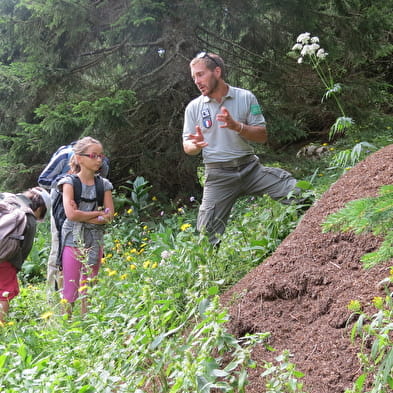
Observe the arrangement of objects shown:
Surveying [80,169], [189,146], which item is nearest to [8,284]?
[80,169]

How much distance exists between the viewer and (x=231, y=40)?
7.79 meters

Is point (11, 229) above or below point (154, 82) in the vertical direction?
below

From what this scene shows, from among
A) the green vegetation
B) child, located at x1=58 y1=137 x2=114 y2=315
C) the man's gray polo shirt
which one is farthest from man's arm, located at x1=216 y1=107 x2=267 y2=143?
the green vegetation

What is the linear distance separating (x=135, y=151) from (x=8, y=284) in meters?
4.54

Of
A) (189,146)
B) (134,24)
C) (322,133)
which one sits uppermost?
(134,24)

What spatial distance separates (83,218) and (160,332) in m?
1.76

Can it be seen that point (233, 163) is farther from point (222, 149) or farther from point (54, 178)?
point (54, 178)

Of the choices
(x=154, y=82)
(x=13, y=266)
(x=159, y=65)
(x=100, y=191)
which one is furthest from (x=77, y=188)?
(x=159, y=65)

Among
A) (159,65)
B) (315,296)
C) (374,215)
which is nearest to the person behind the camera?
(374,215)

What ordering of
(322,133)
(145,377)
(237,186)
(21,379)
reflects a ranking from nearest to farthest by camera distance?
(145,377), (21,379), (237,186), (322,133)

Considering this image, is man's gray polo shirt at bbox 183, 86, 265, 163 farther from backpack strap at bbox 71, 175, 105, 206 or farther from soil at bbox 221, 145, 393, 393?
soil at bbox 221, 145, 393, 393

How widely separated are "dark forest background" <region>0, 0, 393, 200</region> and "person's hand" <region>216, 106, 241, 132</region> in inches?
135

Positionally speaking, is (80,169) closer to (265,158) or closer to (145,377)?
(145,377)

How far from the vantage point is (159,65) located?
779cm
